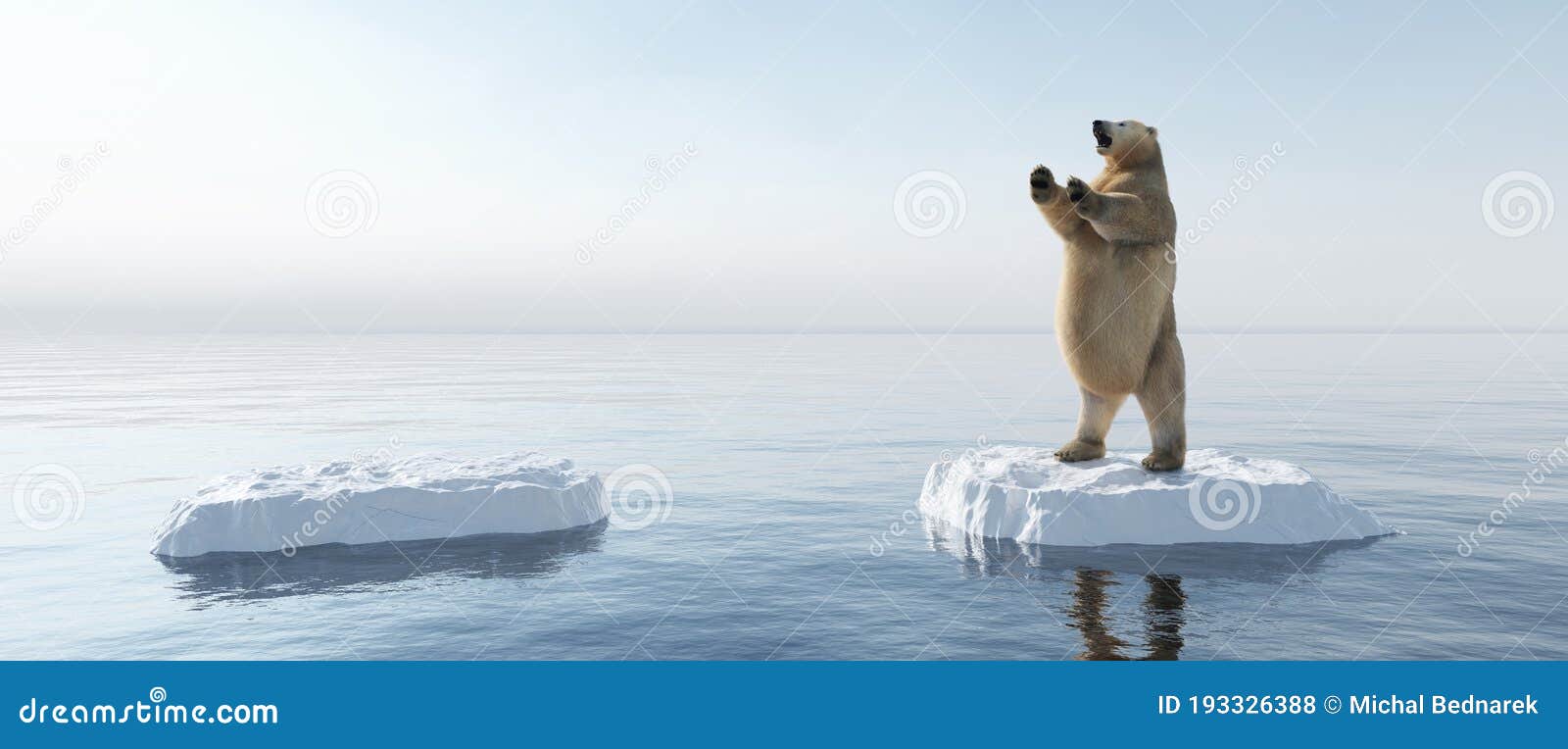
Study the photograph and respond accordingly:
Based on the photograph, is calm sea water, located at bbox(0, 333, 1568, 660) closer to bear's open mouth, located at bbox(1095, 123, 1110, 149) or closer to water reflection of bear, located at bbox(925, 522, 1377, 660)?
water reflection of bear, located at bbox(925, 522, 1377, 660)

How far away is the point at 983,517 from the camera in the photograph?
1098cm

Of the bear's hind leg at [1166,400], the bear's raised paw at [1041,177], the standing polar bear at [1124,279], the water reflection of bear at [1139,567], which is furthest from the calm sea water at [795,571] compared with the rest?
the bear's raised paw at [1041,177]

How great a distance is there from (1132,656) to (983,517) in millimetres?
4327

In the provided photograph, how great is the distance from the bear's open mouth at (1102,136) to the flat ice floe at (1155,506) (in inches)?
141

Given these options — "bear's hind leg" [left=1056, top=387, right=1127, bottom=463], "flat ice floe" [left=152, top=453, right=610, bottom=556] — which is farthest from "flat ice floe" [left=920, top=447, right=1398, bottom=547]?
"flat ice floe" [left=152, top=453, right=610, bottom=556]

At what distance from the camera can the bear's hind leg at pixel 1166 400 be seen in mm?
10133

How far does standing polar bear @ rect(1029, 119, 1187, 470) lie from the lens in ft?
30.1

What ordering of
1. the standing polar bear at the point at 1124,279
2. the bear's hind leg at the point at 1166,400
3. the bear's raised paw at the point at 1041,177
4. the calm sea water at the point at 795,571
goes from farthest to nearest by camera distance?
the bear's hind leg at the point at 1166,400, the standing polar bear at the point at 1124,279, the bear's raised paw at the point at 1041,177, the calm sea water at the point at 795,571

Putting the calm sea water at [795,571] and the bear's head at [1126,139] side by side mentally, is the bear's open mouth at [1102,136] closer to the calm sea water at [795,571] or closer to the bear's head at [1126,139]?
the bear's head at [1126,139]

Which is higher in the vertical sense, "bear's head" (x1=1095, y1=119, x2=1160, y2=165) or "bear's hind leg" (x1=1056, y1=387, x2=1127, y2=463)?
"bear's head" (x1=1095, y1=119, x2=1160, y2=165)

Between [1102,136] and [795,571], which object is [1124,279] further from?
[795,571]

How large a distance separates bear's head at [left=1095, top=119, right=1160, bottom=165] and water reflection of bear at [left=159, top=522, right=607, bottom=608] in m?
7.00

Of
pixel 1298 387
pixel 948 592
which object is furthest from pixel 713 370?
pixel 948 592

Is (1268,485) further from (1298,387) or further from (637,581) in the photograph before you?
(1298,387)
